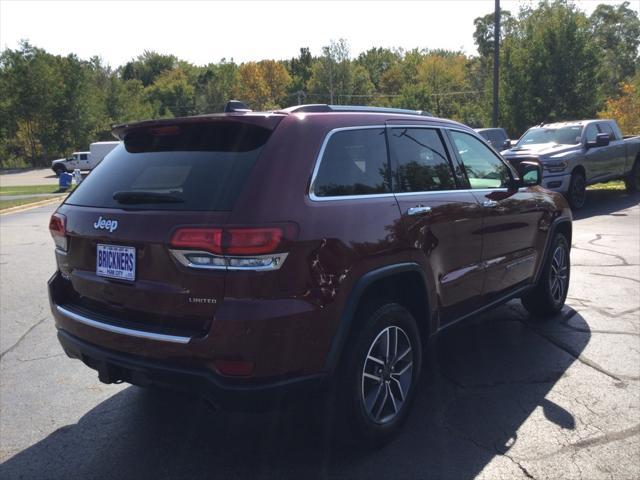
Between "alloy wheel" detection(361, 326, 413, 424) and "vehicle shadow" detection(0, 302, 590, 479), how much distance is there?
0.22m

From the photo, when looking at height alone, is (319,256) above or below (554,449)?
above

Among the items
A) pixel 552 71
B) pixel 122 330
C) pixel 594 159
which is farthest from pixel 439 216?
pixel 552 71

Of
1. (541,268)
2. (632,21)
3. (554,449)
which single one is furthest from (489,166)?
(632,21)

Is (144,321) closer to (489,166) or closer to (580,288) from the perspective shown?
(489,166)

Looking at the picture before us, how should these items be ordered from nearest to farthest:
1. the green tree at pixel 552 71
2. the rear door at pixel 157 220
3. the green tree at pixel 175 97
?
the rear door at pixel 157 220 → the green tree at pixel 552 71 → the green tree at pixel 175 97

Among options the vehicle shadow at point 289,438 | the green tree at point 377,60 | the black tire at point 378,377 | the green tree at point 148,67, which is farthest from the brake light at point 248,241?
the green tree at point 148,67

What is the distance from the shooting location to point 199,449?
326cm

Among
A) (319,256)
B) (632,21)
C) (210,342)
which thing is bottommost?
(210,342)

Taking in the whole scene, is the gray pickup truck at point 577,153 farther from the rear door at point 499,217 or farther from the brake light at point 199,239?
the brake light at point 199,239

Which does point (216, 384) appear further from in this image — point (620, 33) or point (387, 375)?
point (620, 33)

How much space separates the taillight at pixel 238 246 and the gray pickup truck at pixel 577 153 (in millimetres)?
10497

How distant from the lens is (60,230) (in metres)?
3.36

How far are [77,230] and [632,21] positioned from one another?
92560 millimetres

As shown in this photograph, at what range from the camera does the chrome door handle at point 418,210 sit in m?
3.36
